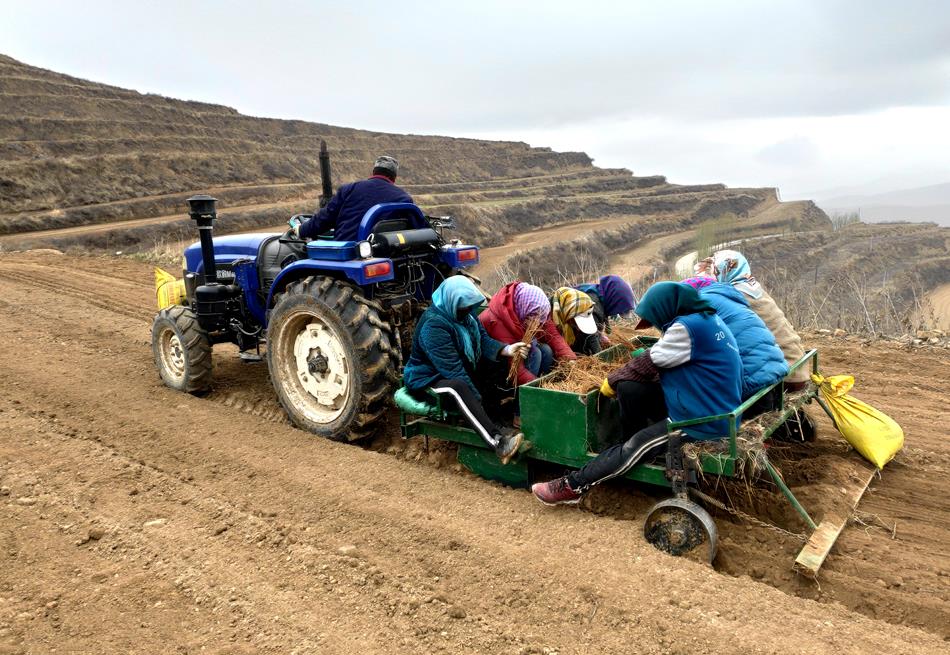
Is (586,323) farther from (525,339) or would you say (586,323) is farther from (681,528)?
(681,528)

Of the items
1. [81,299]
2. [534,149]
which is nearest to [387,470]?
[81,299]

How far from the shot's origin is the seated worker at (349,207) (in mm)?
4965

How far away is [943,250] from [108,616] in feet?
134

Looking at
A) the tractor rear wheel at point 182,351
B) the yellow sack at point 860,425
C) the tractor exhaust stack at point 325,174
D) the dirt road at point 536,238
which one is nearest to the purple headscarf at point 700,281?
the yellow sack at point 860,425

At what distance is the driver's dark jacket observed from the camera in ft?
16.3

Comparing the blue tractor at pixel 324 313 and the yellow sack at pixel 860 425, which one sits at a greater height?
the blue tractor at pixel 324 313

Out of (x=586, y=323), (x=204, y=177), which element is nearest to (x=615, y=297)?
(x=586, y=323)

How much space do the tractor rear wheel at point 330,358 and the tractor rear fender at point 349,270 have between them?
0.32ft

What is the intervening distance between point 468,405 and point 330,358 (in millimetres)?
1331

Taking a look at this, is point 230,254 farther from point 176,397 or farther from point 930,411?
point 930,411

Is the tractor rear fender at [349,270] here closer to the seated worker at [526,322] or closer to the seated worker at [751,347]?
the seated worker at [526,322]

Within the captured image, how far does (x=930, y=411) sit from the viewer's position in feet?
17.6

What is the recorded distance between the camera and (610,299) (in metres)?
5.36

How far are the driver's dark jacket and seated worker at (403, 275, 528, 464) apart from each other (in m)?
1.09
